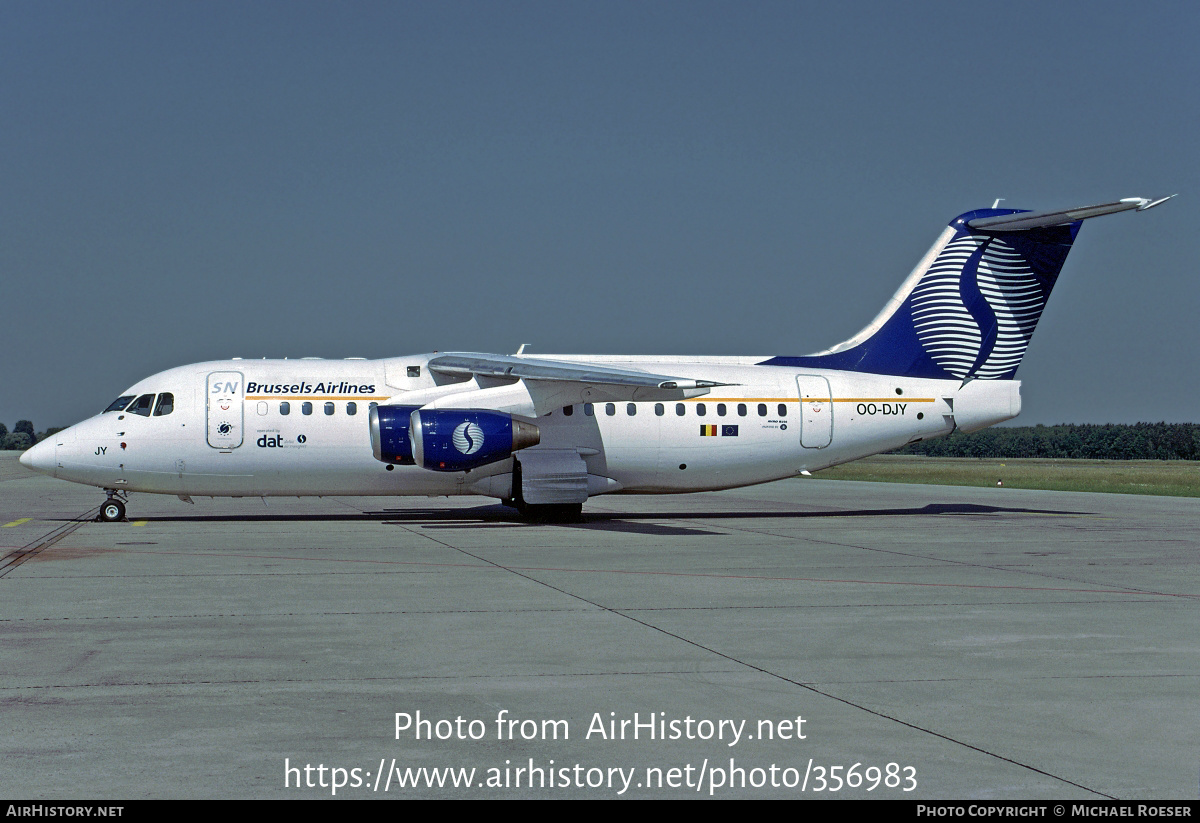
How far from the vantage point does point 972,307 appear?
87.0 ft

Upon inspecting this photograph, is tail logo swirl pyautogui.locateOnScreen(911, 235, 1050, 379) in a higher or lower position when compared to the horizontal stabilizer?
lower

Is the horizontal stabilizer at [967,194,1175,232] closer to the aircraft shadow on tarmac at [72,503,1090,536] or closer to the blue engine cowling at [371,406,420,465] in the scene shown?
the aircraft shadow on tarmac at [72,503,1090,536]

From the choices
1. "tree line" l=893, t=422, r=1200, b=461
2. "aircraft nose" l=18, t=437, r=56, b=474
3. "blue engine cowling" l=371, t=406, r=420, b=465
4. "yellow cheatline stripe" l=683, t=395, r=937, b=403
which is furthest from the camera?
"tree line" l=893, t=422, r=1200, b=461

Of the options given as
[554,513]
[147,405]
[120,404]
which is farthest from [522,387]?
[120,404]

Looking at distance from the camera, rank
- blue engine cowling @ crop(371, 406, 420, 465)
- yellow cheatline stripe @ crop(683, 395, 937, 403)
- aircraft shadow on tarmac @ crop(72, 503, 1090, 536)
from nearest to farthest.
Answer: blue engine cowling @ crop(371, 406, 420, 465) → aircraft shadow on tarmac @ crop(72, 503, 1090, 536) → yellow cheatline stripe @ crop(683, 395, 937, 403)

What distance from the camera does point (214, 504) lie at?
30.4 m

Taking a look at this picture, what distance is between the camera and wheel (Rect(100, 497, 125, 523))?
23281 millimetres

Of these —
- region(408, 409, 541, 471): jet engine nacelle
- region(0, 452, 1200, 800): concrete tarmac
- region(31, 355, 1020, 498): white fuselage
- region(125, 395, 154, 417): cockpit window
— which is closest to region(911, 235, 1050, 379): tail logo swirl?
region(31, 355, 1020, 498): white fuselage

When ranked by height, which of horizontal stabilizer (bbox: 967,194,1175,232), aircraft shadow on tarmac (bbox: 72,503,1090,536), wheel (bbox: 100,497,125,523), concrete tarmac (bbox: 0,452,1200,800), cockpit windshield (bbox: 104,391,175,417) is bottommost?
aircraft shadow on tarmac (bbox: 72,503,1090,536)

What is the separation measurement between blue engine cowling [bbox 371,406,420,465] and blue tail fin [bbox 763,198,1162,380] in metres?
8.82

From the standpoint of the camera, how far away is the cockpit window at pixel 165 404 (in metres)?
23.2

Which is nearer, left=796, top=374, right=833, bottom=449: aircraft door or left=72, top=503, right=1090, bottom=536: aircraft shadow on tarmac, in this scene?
left=72, top=503, right=1090, bottom=536: aircraft shadow on tarmac

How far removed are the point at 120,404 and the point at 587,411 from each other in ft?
30.5

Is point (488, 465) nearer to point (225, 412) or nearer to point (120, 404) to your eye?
point (225, 412)
